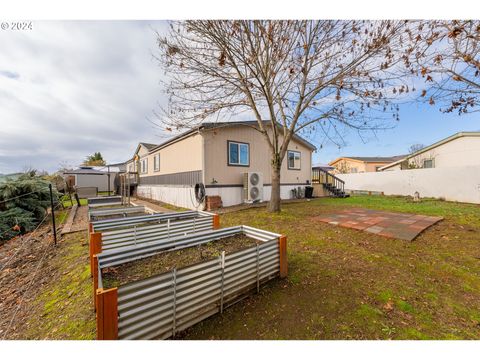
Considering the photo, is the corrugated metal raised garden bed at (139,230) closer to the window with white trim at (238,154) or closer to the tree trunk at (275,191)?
the tree trunk at (275,191)

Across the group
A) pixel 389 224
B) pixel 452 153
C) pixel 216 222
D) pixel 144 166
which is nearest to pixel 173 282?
pixel 216 222

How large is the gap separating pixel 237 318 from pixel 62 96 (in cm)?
657

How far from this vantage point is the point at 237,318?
2.00 m

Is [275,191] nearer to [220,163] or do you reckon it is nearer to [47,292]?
[220,163]

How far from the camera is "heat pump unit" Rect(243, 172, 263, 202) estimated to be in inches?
377

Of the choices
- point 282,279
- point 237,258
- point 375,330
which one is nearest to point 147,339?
point 237,258

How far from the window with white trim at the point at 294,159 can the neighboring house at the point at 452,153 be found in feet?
38.6

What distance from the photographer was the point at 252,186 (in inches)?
382

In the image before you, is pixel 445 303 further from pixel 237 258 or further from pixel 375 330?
pixel 237 258

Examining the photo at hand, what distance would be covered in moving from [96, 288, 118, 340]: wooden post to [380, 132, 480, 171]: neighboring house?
67.8ft

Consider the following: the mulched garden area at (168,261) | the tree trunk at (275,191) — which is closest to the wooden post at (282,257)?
the mulched garden area at (168,261)

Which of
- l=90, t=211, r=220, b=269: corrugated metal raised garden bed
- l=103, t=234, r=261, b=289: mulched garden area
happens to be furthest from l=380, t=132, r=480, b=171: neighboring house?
l=90, t=211, r=220, b=269: corrugated metal raised garden bed

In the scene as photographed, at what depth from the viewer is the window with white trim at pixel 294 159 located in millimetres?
12563

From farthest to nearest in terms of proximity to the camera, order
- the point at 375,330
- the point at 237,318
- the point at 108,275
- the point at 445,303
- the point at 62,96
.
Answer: the point at 62,96
the point at 108,275
the point at 445,303
the point at 237,318
the point at 375,330
